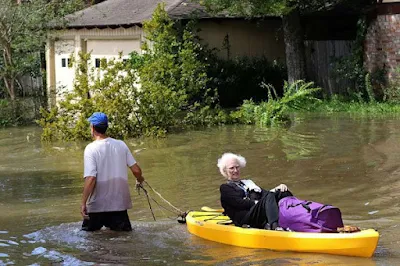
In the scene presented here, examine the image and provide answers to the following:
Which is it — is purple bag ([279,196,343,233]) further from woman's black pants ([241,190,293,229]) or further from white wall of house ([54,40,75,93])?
white wall of house ([54,40,75,93])

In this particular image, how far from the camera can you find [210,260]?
886 cm

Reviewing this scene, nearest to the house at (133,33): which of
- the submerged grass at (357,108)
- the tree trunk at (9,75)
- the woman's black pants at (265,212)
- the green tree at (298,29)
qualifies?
the tree trunk at (9,75)

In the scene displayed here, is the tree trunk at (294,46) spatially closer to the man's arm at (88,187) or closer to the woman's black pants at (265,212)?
the woman's black pants at (265,212)

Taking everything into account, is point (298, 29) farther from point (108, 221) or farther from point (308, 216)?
point (308, 216)

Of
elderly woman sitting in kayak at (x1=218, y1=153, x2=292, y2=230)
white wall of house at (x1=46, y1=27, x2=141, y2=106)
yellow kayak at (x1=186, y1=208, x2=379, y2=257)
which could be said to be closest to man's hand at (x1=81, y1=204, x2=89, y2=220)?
yellow kayak at (x1=186, y1=208, x2=379, y2=257)

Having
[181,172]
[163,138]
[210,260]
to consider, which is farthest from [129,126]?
[210,260]

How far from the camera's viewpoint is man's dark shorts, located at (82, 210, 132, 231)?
9.48 m

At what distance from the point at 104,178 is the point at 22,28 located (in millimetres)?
16234

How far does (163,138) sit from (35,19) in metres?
7.09

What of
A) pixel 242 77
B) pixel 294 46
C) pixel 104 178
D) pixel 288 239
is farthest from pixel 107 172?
pixel 242 77

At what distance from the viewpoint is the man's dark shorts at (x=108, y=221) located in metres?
9.48

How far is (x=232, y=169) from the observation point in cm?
939

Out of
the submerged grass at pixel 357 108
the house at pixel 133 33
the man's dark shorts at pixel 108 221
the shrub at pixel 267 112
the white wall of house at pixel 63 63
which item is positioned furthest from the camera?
the white wall of house at pixel 63 63

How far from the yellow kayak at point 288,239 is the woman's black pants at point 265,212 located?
13 centimetres
